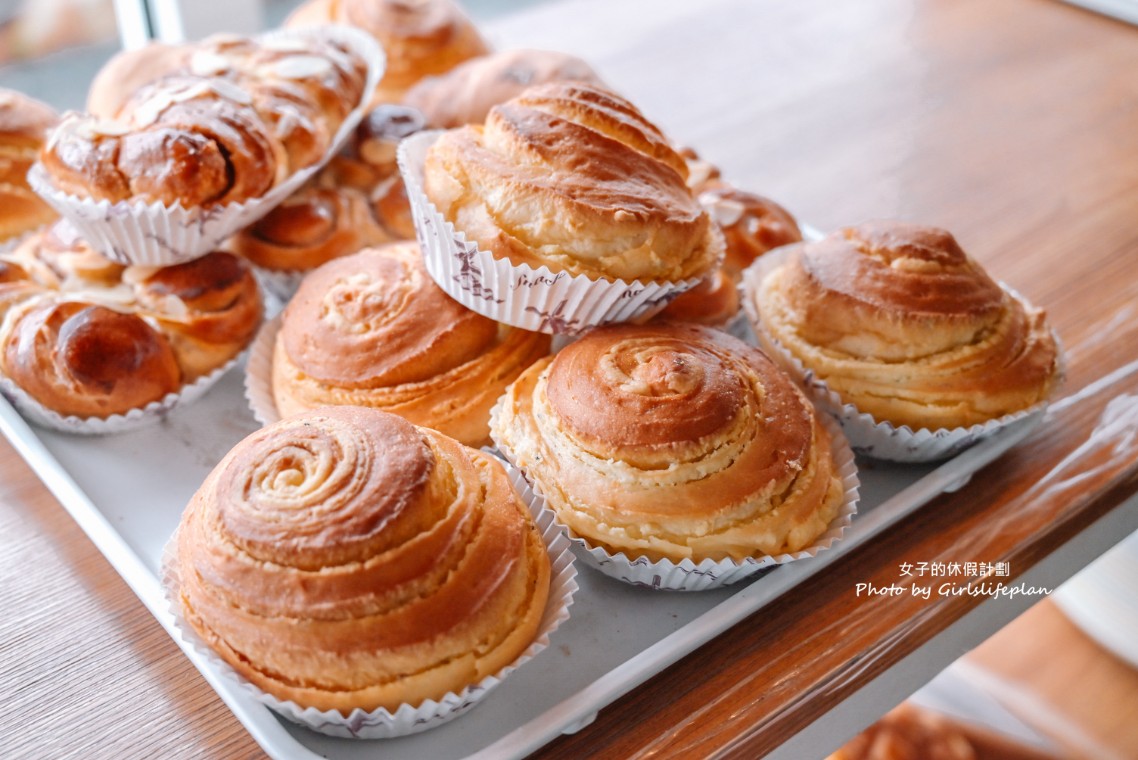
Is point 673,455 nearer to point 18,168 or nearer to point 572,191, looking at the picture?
point 572,191

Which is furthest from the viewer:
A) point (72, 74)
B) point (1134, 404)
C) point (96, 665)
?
point (72, 74)

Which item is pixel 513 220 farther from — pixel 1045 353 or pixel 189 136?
pixel 1045 353

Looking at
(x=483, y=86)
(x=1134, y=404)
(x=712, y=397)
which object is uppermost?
(x=483, y=86)

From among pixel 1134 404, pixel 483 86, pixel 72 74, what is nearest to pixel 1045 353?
pixel 1134 404

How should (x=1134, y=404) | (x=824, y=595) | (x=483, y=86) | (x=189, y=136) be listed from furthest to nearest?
(x=483, y=86)
(x=1134, y=404)
(x=189, y=136)
(x=824, y=595)

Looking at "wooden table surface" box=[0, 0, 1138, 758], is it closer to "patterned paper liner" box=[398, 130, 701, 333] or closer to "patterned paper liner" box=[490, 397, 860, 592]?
"patterned paper liner" box=[490, 397, 860, 592]

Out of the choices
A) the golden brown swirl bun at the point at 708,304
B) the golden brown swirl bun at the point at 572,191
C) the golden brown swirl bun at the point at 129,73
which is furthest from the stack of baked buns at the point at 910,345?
the golden brown swirl bun at the point at 129,73
